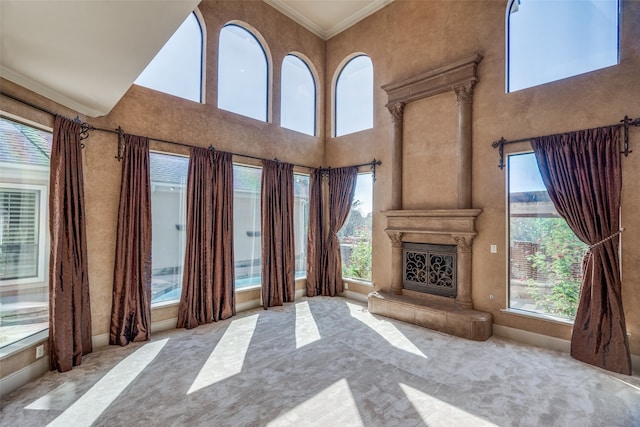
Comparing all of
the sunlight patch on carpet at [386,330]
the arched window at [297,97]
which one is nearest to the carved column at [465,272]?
the sunlight patch on carpet at [386,330]

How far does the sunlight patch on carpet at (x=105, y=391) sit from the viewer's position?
→ 7.25 feet

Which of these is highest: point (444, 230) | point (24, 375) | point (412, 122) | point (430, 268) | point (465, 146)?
point (412, 122)

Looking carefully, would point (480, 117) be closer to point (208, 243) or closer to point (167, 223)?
point (208, 243)

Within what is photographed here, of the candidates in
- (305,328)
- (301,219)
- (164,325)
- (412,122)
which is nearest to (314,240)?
(301,219)

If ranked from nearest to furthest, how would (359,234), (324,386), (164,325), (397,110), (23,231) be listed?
(324,386)
(23,231)
(164,325)
(397,110)
(359,234)

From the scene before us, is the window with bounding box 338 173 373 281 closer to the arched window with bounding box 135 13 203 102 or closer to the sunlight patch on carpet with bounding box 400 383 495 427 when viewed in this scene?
the sunlight patch on carpet with bounding box 400 383 495 427

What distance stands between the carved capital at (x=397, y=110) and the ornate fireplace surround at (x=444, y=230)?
16 mm

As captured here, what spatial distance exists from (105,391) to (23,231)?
66.8 inches

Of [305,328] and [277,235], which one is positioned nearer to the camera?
[305,328]

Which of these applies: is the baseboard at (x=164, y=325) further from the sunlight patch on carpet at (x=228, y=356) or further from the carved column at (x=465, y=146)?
the carved column at (x=465, y=146)

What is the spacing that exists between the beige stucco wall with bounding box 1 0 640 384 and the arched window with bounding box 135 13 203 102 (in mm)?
141

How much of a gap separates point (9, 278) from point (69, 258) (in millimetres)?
442

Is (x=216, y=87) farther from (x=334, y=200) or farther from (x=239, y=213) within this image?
(x=334, y=200)

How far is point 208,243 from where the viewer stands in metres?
4.23
